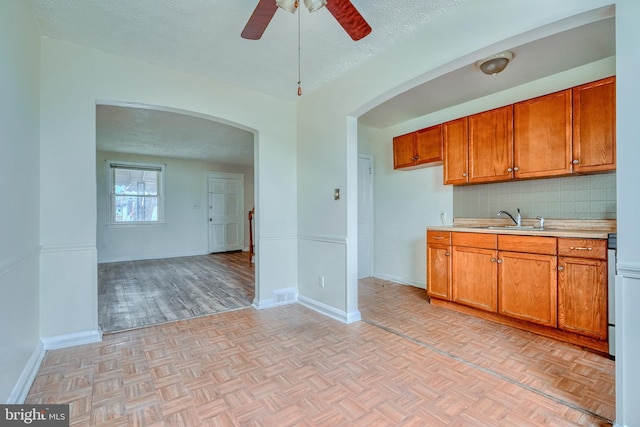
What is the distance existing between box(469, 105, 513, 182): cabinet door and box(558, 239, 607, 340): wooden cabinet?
928mm

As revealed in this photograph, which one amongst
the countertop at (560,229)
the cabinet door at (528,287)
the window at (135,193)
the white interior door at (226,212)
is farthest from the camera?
the white interior door at (226,212)

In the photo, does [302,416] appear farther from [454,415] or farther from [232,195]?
[232,195]

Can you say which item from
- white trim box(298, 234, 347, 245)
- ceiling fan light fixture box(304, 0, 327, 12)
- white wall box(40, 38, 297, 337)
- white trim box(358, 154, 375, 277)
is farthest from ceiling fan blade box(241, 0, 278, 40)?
white trim box(358, 154, 375, 277)

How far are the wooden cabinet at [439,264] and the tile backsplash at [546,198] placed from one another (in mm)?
597

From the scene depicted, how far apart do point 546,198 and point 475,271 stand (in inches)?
40.1

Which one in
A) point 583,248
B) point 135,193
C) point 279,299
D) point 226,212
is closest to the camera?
point 583,248

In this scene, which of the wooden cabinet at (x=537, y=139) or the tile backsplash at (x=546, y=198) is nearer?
the wooden cabinet at (x=537, y=139)

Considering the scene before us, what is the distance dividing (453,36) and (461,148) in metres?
1.51

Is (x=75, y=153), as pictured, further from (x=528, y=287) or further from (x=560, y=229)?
(x=560, y=229)

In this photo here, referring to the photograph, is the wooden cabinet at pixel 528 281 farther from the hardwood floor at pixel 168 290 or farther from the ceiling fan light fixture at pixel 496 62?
the hardwood floor at pixel 168 290

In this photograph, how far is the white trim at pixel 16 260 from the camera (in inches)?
57.4

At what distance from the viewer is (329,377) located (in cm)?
191
